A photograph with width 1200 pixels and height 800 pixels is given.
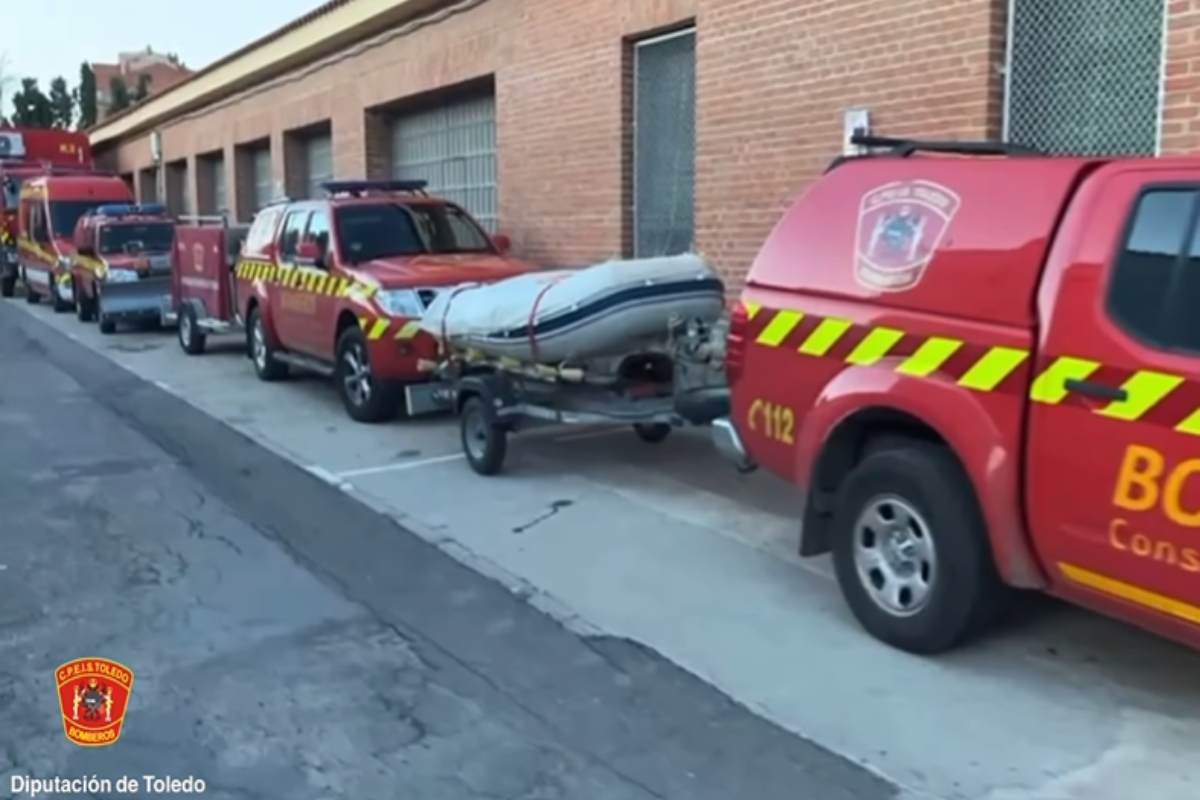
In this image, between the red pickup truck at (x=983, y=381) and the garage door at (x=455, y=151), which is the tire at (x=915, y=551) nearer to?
the red pickup truck at (x=983, y=381)

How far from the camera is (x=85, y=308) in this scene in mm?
21391

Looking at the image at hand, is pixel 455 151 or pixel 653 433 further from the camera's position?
pixel 455 151

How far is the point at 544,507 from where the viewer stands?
7699 millimetres

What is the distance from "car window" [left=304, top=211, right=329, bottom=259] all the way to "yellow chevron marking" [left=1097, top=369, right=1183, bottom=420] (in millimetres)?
8303

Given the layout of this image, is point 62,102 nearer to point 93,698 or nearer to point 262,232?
point 262,232

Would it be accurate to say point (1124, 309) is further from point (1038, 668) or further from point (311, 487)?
point (311, 487)

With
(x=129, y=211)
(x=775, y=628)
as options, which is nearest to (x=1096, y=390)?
(x=775, y=628)

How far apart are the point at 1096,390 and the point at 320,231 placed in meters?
8.56

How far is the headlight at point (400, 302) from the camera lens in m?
10.1

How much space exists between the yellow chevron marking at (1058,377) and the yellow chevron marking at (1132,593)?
604 mm

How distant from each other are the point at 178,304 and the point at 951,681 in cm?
1402

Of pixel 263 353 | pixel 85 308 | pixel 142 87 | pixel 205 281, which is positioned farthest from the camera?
pixel 142 87

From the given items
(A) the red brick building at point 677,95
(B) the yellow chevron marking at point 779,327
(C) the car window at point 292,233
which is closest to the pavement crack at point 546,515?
(B) the yellow chevron marking at point 779,327

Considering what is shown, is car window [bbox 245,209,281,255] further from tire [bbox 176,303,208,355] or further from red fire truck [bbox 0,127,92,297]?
red fire truck [bbox 0,127,92,297]
